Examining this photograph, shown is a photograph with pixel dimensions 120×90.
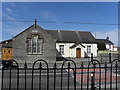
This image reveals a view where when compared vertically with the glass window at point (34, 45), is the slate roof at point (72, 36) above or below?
above

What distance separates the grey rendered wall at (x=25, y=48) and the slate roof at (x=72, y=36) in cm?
541

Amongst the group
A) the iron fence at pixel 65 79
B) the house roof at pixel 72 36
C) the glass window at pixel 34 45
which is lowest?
the iron fence at pixel 65 79

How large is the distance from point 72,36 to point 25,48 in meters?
9.58

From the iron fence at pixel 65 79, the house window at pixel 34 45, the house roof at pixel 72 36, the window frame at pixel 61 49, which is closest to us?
the iron fence at pixel 65 79

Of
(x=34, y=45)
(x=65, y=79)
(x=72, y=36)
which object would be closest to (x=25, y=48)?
(x=34, y=45)

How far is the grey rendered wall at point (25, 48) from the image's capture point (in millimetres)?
14953

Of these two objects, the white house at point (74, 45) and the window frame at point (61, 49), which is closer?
the white house at point (74, 45)

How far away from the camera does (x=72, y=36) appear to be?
22.2 meters

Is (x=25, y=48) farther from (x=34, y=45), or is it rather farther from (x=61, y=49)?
(x=61, y=49)

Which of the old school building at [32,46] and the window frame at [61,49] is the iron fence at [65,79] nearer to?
the old school building at [32,46]

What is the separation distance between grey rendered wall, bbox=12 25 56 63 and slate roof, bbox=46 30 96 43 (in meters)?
5.41

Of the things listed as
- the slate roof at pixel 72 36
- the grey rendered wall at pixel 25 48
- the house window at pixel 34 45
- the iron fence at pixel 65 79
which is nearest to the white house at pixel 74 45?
the slate roof at pixel 72 36

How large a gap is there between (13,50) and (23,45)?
4.11ft

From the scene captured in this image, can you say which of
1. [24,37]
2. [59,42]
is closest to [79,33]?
[59,42]
